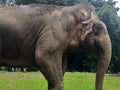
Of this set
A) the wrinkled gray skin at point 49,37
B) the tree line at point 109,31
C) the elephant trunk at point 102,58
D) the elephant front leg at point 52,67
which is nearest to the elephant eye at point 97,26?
the wrinkled gray skin at point 49,37

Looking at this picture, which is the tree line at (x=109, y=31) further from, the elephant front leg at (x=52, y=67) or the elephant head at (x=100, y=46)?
the elephant front leg at (x=52, y=67)

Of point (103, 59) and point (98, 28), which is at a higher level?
point (98, 28)

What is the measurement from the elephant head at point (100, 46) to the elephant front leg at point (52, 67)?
24.8 inches

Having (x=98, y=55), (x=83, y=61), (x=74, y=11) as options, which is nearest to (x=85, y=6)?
(x=74, y=11)

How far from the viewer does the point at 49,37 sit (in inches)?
273

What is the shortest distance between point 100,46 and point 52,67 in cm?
95

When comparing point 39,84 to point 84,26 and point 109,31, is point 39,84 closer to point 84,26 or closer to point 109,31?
point 84,26

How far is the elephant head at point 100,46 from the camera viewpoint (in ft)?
23.8

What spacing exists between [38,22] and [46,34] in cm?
30

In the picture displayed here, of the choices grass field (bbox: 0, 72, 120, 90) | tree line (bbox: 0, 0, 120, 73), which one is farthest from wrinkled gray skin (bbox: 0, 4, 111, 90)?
tree line (bbox: 0, 0, 120, 73)

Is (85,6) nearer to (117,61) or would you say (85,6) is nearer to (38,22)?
(38,22)

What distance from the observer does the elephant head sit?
7250 millimetres

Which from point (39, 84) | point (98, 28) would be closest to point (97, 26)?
point (98, 28)

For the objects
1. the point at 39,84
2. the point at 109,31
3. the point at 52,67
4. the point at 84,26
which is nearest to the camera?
the point at 52,67
